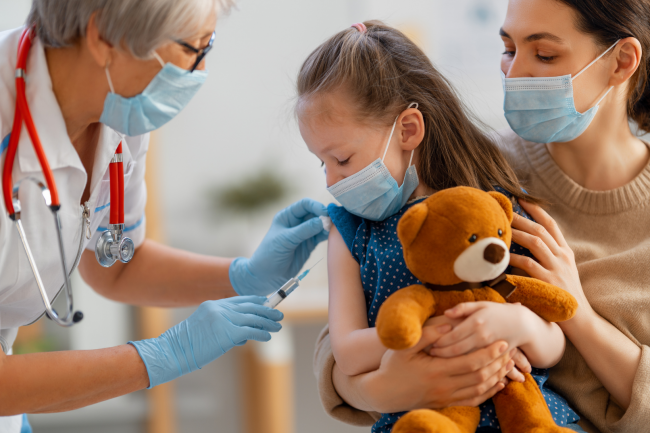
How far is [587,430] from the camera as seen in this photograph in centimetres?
121

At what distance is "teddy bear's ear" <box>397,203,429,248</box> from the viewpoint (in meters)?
0.90

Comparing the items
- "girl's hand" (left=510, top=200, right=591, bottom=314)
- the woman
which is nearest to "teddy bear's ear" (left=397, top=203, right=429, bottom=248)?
the woman

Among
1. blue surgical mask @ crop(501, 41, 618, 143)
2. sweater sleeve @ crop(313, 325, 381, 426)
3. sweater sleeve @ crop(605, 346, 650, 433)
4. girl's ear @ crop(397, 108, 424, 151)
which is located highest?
girl's ear @ crop(397, 108, 424, 151)

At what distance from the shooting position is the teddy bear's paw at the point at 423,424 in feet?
2.81

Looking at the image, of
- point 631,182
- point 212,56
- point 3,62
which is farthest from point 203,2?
point 212,56

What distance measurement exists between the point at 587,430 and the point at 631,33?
89cm

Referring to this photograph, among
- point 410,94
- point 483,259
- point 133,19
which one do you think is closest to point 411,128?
point 410,94

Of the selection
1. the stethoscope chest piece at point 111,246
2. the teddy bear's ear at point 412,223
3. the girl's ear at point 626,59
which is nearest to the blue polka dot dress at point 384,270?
the teddy bear's ear at point 412,223

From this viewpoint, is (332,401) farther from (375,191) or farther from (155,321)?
(155,321)

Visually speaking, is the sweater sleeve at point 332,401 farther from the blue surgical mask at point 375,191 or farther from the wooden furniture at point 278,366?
the wooden furniture at point 278,366

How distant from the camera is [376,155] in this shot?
121cm

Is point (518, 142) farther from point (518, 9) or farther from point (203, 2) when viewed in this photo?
point (203, 2)

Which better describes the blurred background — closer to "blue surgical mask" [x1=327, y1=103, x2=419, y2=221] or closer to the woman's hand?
"blue surgical mask" [x1=327, y1=103, x2=419, y2=221]

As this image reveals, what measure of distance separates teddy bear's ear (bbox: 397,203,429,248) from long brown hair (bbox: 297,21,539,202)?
1.17ft
